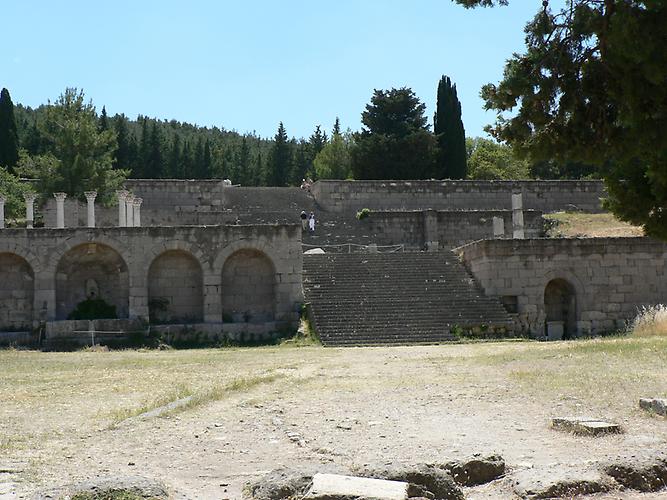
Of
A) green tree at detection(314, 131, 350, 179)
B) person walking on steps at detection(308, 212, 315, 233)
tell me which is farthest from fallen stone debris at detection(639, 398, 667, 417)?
green tree at detection(314, 131, 350, 179)

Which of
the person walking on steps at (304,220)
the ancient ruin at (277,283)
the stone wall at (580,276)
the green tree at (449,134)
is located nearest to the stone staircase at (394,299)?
the ancient ruin at (277,283)

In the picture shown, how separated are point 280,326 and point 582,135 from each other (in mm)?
18764

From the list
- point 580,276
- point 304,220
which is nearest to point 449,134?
point 304,220

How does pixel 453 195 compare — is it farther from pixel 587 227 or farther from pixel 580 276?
pixel 580 276

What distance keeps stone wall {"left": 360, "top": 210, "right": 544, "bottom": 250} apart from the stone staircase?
6.38 metres

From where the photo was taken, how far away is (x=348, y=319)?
25312 millimetres

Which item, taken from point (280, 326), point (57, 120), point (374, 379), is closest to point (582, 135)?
point (374, 379)

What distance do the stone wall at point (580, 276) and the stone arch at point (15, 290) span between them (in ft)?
47.9

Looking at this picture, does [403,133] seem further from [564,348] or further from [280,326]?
[564,348]

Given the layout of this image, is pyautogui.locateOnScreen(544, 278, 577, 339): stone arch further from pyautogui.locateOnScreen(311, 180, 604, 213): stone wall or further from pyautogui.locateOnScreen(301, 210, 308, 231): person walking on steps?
pyautogui.locateOnScreen(311, 180, 604, 213): stone wall

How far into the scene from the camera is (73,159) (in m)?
37.1

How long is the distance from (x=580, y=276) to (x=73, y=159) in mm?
22003

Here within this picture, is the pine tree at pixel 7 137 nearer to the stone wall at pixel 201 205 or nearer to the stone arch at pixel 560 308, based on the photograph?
the stone wall at pixel 201 205

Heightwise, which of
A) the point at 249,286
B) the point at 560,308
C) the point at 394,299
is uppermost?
the point at 249,286
